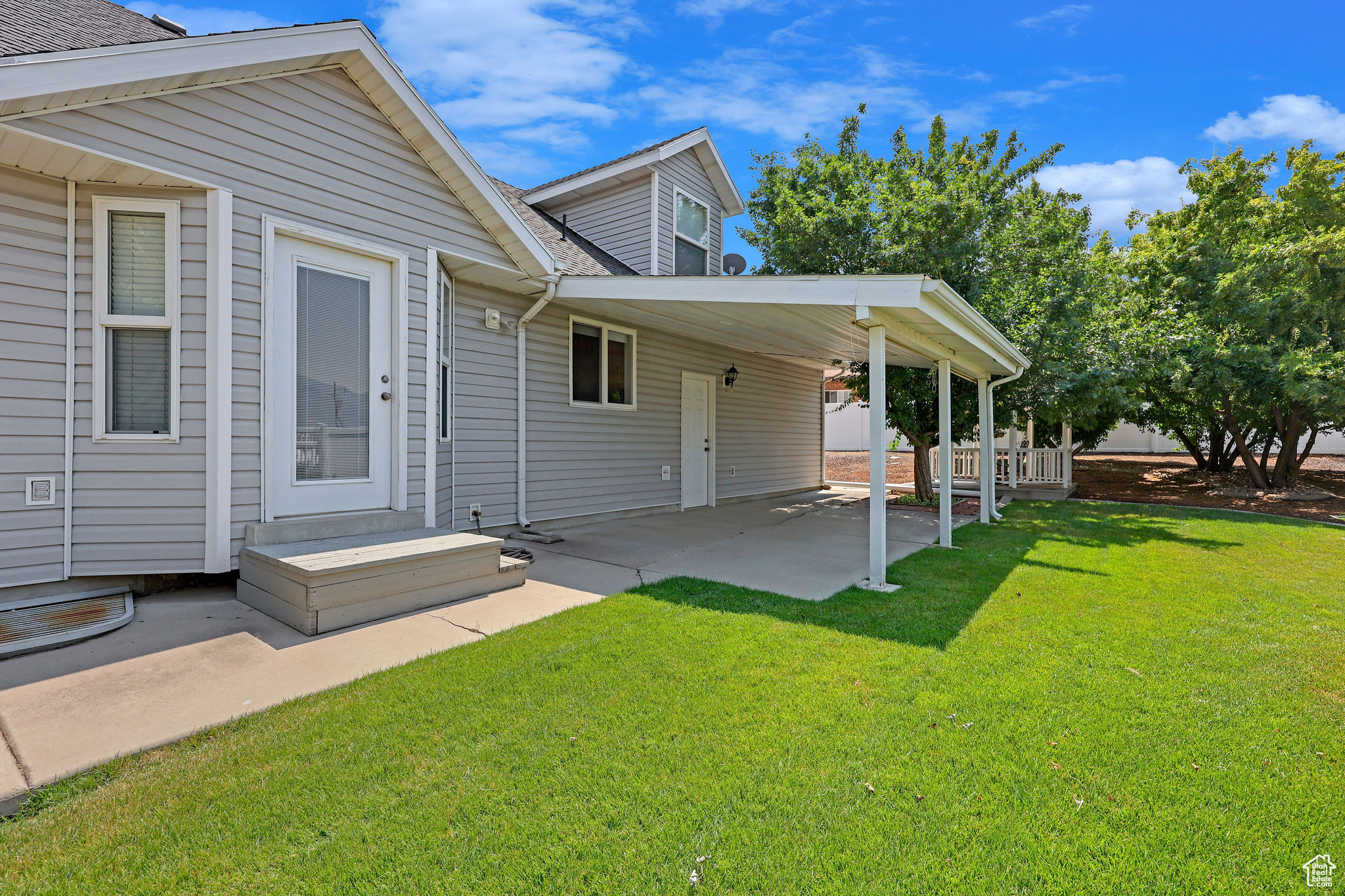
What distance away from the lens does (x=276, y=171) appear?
4.33m

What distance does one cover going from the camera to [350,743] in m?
2.36

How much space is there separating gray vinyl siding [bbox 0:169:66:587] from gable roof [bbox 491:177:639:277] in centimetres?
389

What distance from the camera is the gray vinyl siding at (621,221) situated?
9234 millimetres

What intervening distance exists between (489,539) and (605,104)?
25.1ft

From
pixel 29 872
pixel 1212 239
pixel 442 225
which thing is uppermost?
pixel 1212 239

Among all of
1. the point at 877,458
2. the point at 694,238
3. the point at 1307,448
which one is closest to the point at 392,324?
the point at 877,458

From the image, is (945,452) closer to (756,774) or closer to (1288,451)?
(756,774)

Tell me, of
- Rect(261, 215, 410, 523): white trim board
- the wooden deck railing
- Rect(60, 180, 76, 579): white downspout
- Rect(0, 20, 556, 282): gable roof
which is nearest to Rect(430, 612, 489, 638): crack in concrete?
Rect(261, 215, 410, 523): white trim board

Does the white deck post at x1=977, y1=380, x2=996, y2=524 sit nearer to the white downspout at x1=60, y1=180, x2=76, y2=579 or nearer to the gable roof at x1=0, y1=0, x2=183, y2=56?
the gable roof at x1=0, y1=0, x2=183, y2=56

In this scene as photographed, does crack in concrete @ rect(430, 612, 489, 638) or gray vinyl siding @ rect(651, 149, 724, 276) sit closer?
crack in concrete @ rect(430, 612, 489, 638)

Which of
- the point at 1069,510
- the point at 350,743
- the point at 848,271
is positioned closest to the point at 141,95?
the point at 350,743

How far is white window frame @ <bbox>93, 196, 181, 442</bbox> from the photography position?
383cm

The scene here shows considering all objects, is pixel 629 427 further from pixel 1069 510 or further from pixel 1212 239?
pixel 1212 239

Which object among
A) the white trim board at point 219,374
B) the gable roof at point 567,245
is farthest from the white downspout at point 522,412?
the white trim board at point 219,374
